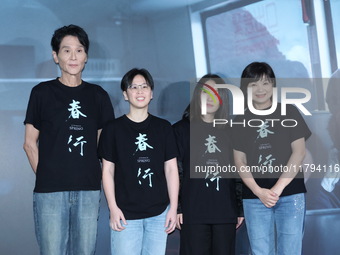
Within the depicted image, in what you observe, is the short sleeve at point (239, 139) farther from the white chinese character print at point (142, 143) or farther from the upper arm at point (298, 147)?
the white chinese character print at point (142, 143)

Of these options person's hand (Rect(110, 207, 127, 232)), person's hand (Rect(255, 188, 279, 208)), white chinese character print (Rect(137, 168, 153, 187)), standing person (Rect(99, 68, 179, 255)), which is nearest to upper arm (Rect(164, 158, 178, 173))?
standing person (Rect(99, 68, 179, 255))

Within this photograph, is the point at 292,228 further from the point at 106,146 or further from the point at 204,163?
the point at 106,146

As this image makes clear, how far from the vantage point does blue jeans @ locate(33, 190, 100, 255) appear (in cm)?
226

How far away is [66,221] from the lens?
7.52 ft

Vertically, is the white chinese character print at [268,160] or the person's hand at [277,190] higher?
the white chinese character print at [268,160]

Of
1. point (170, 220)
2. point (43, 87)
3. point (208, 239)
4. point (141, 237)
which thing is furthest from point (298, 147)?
point (43, 87)

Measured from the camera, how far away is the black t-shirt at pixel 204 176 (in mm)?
2482

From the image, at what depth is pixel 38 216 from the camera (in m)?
2.29

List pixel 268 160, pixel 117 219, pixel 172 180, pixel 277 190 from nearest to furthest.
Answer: pixel 117 219
pixel 172 180
pixel 277 190
pixel 268 160

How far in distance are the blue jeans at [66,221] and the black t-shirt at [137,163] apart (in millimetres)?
157

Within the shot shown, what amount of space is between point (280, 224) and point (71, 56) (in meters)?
1.38

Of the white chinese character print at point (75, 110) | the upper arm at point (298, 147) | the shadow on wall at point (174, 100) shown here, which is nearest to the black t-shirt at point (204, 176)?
the upper arm at point (298, 147)

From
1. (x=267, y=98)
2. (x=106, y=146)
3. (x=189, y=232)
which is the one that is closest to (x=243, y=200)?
(x=189, y=232)

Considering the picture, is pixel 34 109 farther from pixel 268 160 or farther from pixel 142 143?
pixel 268 160
